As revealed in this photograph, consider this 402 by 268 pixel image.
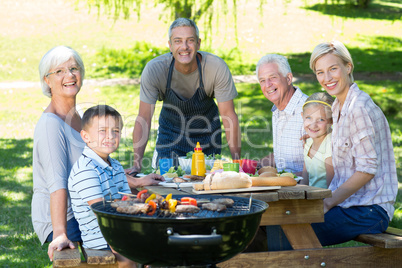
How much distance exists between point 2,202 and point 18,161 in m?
1.98

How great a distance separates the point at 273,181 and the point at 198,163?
67cm

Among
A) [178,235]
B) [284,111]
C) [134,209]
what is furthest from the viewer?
[284,111]

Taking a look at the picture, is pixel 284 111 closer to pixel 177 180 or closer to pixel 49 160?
pixel 177 180

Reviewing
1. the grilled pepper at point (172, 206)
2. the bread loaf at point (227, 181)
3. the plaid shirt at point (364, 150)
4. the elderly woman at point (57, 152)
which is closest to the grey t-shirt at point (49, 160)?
the elderly woman at point (57, 152)

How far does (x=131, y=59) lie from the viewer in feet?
51.3

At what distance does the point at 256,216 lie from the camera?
97.8 inches

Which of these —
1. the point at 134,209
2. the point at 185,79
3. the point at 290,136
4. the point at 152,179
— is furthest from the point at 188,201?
the point at 185,79

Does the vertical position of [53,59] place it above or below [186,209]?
above

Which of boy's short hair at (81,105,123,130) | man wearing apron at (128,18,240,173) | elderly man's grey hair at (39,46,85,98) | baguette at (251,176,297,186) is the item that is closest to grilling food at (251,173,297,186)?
baguette at (251,176,297,186)

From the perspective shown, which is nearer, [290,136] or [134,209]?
[134,209]

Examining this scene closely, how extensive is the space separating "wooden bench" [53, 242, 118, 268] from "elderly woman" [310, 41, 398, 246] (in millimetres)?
1381

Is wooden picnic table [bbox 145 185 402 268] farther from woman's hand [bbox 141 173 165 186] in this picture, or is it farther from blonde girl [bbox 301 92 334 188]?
blonde girl [bbox 301 92 334 188]

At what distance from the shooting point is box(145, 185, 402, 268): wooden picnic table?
131 inches

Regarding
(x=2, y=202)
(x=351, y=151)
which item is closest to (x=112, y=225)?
(x=351, y=151)
